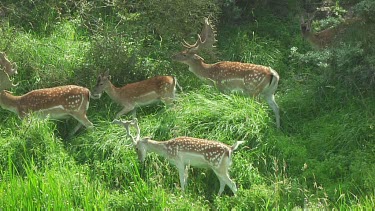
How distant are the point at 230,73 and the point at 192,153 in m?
2.10

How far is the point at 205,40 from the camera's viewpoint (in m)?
10.4

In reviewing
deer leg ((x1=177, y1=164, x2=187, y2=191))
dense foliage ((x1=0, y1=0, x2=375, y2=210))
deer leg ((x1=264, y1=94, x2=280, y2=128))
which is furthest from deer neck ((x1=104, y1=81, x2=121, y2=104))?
deer leg ((x1=177, y1=164, x2=187, y2=191))

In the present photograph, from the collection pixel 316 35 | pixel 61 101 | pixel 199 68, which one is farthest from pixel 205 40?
pixel 61 101

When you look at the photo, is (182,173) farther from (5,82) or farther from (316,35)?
(316,35)

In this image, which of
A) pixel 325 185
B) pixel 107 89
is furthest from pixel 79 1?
pixel 325 185

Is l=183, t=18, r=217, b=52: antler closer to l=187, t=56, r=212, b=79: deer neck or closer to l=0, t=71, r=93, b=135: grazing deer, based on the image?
l=187, t=56, r=212, b=79: deer neck

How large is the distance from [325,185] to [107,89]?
3249 millimetres

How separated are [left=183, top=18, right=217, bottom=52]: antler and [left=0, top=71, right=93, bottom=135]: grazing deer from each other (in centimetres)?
180

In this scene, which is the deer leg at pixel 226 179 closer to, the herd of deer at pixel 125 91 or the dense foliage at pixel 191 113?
the dense foliage at pixel 191 113

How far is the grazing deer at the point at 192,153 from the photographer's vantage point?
7750 millimetres

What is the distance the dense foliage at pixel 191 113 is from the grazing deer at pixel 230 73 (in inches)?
8.8

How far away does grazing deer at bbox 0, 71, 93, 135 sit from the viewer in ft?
30.3

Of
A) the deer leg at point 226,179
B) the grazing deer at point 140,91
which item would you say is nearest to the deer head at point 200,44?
the grazing deer at point 140,91

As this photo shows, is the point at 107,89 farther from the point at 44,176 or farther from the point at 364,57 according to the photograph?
the point at 364,57
